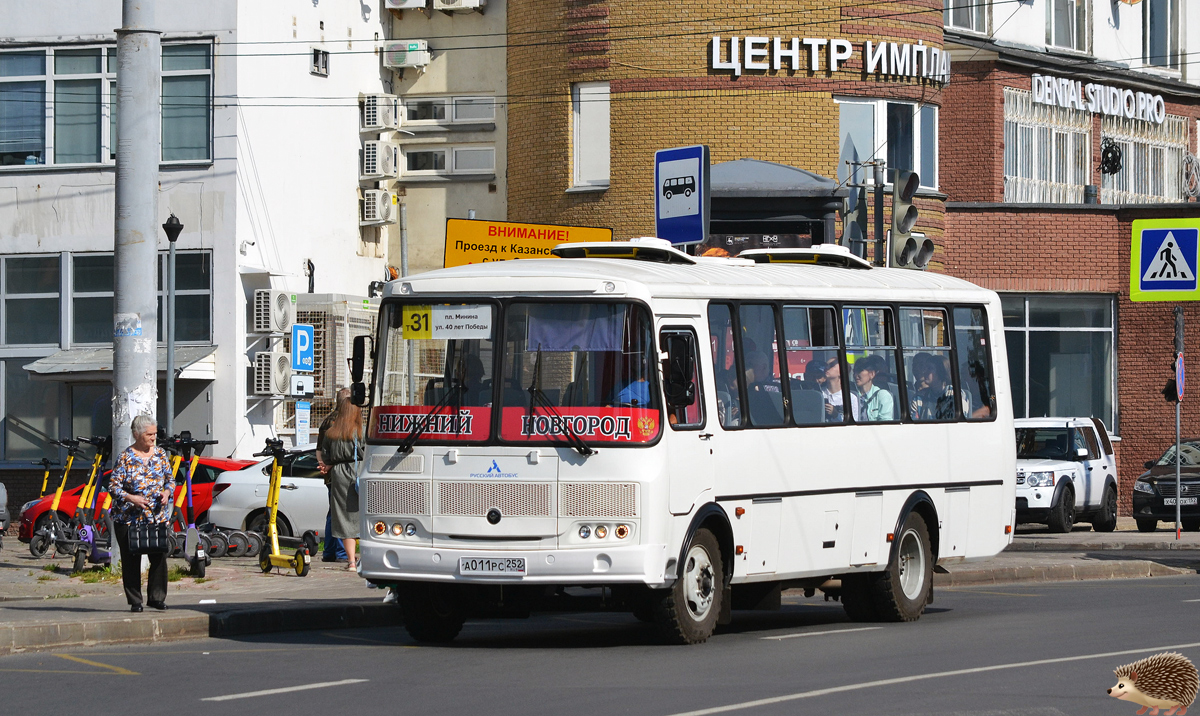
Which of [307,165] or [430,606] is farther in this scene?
[307,165]

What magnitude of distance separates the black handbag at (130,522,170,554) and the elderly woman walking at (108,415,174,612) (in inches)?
1.2

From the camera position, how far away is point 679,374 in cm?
1266

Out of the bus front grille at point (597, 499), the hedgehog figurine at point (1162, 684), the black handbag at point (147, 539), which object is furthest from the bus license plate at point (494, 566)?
the hedgehog figurine at point (1162, 684)

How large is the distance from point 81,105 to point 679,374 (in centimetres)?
2367

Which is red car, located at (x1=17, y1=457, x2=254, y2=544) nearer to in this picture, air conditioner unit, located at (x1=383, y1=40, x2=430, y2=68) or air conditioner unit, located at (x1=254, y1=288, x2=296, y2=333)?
air conditioner unit, located at (x1=254, y1=288, x2=296, y2=333)

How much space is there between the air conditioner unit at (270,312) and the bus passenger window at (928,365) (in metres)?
18.8

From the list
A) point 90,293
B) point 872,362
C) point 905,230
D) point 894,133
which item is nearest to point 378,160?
point 90,293

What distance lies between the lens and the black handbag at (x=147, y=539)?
46.2ft

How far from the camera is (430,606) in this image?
13.5 metres

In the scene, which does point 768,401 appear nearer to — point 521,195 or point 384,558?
point 384,558

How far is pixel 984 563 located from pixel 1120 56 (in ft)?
78.9

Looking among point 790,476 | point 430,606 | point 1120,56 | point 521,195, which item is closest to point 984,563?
point 790,476

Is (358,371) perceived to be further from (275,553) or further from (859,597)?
(275,553)

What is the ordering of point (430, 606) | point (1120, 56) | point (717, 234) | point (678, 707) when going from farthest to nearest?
point (1120, 56), point (717, 234), point (430, 606), point (678, 707)
